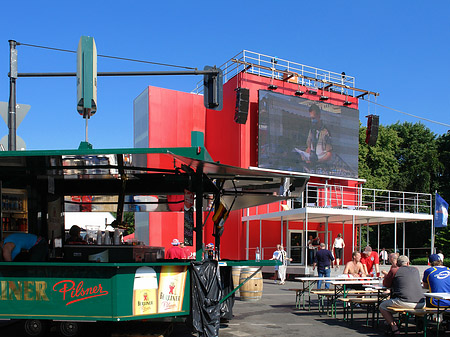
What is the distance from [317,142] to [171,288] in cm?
2224

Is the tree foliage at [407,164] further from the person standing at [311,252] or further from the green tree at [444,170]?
the person standing at [311,252]

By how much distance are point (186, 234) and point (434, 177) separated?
1548 inches

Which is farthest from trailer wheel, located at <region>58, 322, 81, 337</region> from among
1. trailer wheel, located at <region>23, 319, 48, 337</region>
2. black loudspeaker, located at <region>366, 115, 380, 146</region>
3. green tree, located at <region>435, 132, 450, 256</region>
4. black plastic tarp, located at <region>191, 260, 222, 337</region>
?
green tree, located at <region>435, 132, 450, 256</region>

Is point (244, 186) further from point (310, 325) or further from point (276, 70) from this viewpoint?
point (276, 70)

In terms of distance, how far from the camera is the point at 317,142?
28.4 metres

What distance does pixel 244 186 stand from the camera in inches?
388

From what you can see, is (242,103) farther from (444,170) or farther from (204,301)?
(444,170)

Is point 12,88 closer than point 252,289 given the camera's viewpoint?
Yes

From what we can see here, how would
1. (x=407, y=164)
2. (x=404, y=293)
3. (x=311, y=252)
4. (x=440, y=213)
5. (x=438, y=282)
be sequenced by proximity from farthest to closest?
(x=407, y=164)
(x=311, y=252)
(x=440, y=213)
(x=404, y=293)
(x=438, y=282)

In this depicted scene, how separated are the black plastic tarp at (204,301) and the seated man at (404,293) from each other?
308cm

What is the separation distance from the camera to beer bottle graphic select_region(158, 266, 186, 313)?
23.5 feet

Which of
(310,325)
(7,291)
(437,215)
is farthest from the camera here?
(437,215)

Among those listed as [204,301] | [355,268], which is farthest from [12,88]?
[355,268]

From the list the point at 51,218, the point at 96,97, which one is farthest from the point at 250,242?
the point at 96,97
